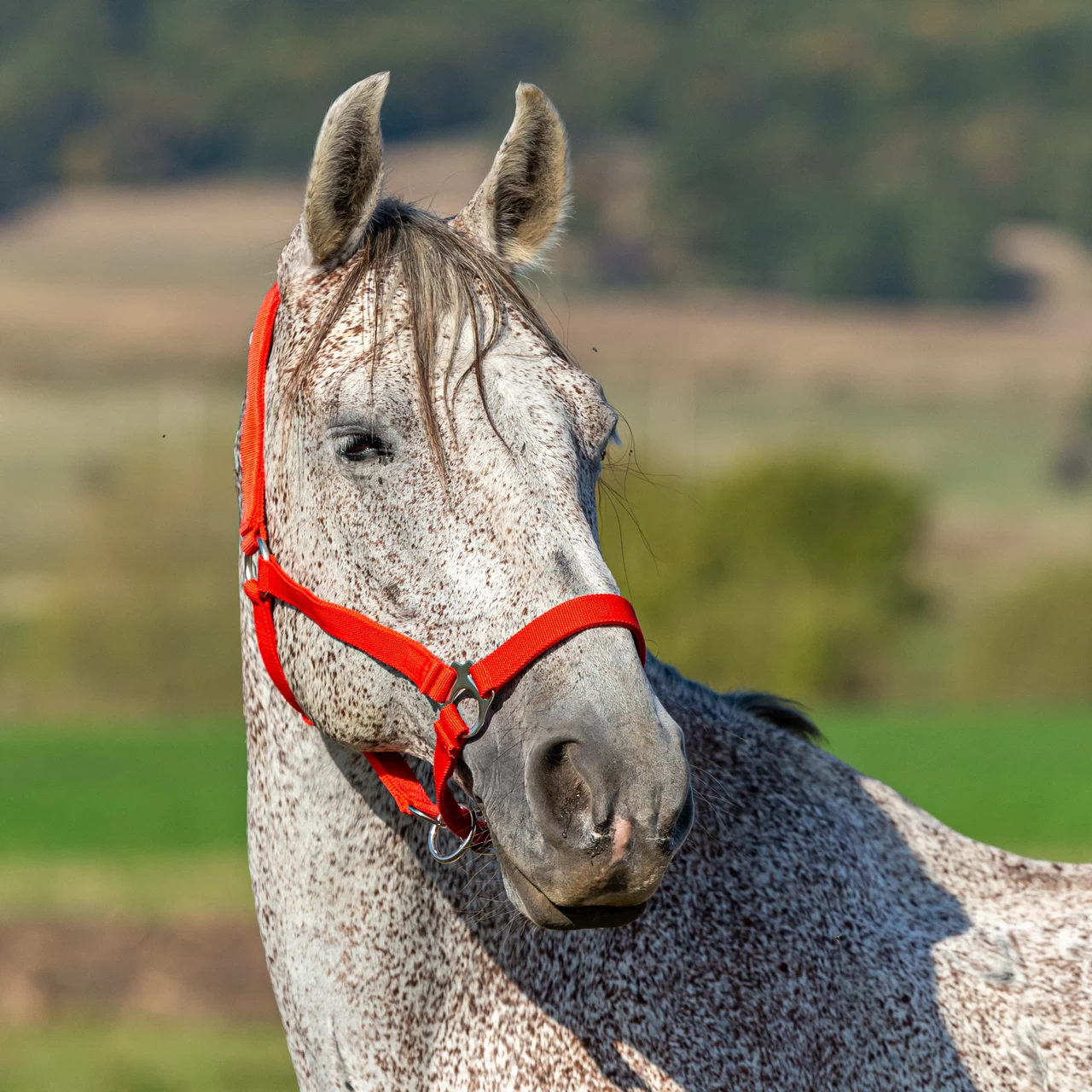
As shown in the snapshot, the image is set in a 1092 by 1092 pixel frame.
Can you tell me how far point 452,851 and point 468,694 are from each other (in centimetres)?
62

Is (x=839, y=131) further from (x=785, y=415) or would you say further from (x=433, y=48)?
(x=785, y=415)

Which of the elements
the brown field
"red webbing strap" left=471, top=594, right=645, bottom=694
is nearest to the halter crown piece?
"red webbing strap" left=471, top=594, right=645, bottom=694

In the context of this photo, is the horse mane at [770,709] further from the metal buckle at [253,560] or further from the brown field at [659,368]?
the brown field at [659,368]

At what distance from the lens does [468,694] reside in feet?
10.8

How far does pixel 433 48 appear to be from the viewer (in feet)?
612

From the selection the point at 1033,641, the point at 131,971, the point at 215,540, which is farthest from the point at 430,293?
the point at 1033,641

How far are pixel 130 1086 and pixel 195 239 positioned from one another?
10152 centimetres

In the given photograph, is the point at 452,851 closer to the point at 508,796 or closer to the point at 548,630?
the point at 508,796

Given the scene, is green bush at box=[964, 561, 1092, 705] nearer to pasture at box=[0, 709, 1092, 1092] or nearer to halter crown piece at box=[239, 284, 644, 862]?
pasture at box=[0, 709, 1092, 1092]

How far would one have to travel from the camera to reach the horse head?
3068 mm

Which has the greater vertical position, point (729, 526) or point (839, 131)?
point (839, 131)

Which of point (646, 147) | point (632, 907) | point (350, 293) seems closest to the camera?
point (632, 907)

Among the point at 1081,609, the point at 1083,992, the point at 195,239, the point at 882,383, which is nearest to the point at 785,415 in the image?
the point at 882,383

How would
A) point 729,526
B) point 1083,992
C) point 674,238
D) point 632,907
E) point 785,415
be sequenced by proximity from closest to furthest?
point 632,907 → point 1083,992 → point 729,526 → point 785,415 → point 674,238
